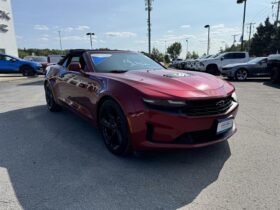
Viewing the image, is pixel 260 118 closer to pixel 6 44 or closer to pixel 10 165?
pixel 10 165

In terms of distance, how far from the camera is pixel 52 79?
6.18m

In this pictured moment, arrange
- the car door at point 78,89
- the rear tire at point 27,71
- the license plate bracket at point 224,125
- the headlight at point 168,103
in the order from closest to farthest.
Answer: the headlight at point 168,103, the license plate bracket at point 224,125, the car door at point 78,89, the rear tire at point 27,71

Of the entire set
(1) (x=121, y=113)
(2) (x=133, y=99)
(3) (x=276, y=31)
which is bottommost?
(1) (x=121, y=113)

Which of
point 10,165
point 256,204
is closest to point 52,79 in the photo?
point 10,165

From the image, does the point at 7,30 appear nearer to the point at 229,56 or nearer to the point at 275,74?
the point at 229,56

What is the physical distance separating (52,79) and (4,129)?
160 centimetres

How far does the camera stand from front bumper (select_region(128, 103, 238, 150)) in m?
3.02

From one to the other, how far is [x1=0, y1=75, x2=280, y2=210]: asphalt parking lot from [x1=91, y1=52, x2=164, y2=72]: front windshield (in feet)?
3.88

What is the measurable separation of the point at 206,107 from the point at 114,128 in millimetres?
1259

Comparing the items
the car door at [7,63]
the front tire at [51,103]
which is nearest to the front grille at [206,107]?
the front tire at [51,103]

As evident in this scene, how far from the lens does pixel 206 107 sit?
3172mm

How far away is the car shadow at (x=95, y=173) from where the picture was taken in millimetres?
2658

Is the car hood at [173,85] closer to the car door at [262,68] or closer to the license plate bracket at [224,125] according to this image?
the license plate bracket at [224,125]

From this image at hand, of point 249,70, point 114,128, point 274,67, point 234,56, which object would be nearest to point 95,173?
point 114,128
